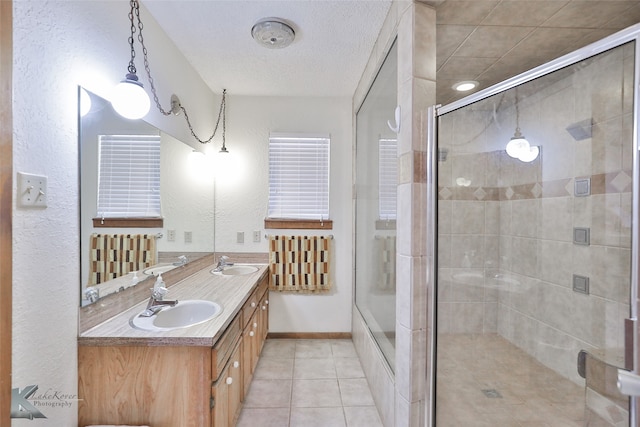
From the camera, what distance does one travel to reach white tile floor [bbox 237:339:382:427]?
1.83 m

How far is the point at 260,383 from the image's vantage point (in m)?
2.19

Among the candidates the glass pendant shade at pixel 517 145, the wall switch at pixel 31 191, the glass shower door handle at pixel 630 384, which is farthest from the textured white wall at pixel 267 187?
the glass shower door handle at pixel 630 384

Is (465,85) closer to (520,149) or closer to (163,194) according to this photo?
(520,149)

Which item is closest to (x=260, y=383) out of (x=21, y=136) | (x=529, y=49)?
(x=21, y=136)

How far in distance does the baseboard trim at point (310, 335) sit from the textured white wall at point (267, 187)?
41mm

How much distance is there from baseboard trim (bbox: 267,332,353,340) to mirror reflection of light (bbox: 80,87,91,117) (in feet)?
8.21

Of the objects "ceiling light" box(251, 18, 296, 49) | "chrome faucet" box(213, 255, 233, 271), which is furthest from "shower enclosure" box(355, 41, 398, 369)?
"chrome faucet" box(213, 255, 233, 271)

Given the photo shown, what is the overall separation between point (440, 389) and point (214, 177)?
2641 millimetres

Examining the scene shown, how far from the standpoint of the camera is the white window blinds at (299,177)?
293cm

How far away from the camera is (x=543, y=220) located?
1.77 meters

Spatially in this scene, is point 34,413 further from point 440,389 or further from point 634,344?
point 634,344

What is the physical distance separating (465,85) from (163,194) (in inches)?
99.5

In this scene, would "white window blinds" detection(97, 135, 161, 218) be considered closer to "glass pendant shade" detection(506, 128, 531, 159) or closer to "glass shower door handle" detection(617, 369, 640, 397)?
"glass shower door handle" detection(617, 369, 640, 397)

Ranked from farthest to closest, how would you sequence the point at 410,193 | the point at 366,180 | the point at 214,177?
the point at 214,177, the point at 366,180, the point at 410,193
